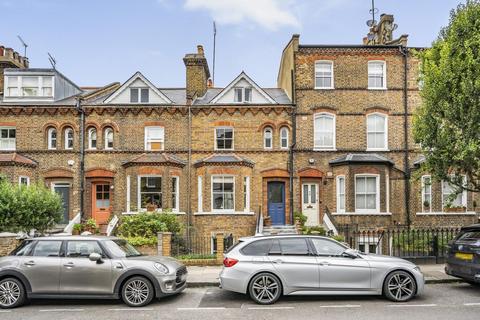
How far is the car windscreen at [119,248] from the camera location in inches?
402

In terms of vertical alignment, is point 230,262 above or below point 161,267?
above

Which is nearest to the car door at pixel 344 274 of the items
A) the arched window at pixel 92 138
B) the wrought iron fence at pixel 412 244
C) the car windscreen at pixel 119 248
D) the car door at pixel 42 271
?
the car windscreen at pixel 119 248

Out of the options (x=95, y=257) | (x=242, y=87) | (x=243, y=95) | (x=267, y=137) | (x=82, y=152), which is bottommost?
(x=95, y=257)

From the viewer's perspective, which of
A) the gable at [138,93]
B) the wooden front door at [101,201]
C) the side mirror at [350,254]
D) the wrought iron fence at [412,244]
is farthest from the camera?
the gable at [138,93]

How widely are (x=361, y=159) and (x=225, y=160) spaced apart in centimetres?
651

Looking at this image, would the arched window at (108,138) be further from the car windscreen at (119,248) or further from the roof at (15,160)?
the car windscreen at (119,248)

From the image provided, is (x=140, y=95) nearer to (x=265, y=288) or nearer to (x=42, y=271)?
(x=42, y=271)

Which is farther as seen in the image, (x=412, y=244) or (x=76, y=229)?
(x=76, y=229)

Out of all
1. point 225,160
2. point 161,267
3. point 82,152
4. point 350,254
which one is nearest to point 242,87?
point 225,160

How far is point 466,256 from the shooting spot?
428 inches

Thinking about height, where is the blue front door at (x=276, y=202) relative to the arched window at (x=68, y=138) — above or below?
below

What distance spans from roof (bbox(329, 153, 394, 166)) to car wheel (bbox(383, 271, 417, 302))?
10.9 m

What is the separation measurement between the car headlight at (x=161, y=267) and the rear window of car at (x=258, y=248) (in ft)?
6.10

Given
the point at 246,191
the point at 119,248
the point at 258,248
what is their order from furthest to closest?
the point at 246,191, the point at 119,248, the point at 258,248
